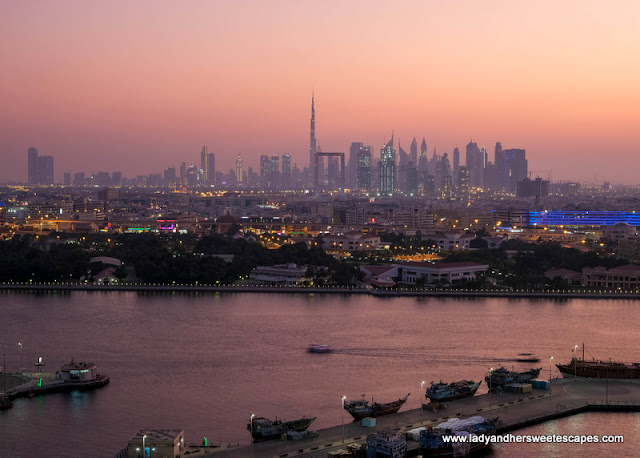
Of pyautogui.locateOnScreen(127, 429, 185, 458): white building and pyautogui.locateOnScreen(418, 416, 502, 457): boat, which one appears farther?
pyautogui.locateOnScreen(418, 416, 502, 457): boat

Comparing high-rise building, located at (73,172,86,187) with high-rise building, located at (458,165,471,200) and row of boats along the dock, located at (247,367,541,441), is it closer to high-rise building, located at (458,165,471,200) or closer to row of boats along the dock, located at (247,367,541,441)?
high-rise building, located at (458,165,471,200)

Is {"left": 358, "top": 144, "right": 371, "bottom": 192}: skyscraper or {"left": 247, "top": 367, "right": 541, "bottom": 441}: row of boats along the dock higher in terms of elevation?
{"left": 358, "top": 144, "right": 371, "bottom": 192}: skyscraper

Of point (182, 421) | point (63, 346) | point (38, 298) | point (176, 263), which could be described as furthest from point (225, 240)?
point (182, 421)

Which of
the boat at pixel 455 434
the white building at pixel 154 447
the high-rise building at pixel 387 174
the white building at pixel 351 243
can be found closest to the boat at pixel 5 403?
the white building at pixel 154 447

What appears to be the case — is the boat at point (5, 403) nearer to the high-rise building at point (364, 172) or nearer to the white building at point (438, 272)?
the white building at point (438, 272)

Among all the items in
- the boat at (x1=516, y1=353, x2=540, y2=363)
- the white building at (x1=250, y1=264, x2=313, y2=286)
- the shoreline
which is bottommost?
the boat at (x1=516, y1=353, x2=540, y2=363)

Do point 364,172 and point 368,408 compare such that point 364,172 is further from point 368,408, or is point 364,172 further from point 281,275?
point 368,408

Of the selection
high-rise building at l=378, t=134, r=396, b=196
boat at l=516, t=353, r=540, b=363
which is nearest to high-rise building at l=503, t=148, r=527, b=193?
high-rise building at l=378, t=134, r=396, b=196
